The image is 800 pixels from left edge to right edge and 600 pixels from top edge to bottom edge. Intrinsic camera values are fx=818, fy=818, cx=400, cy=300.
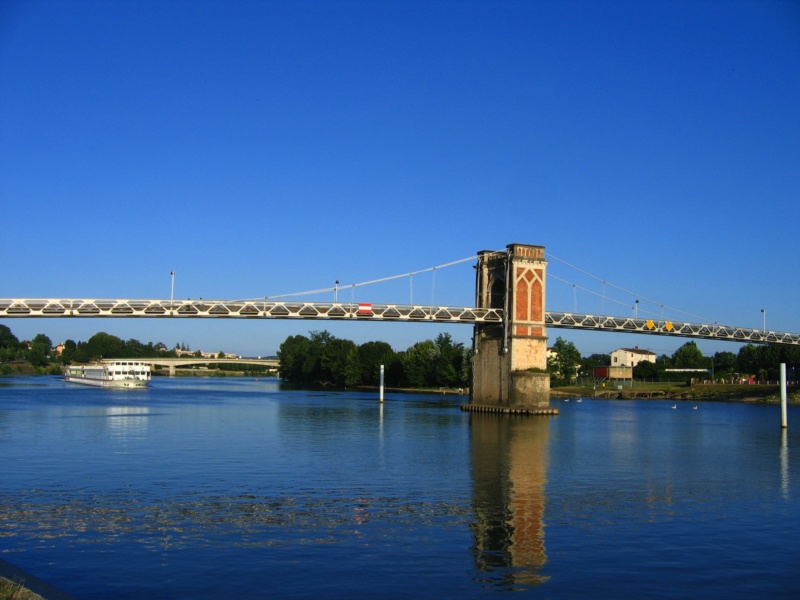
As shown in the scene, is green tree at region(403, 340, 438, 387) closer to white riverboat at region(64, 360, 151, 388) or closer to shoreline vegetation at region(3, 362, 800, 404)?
shoreline vegetation at region(3, 362, 800, 404)

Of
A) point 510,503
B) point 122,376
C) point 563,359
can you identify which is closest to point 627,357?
point 563,359

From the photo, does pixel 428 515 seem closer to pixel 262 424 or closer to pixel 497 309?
pixel 262 424

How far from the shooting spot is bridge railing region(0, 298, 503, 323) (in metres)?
65.1

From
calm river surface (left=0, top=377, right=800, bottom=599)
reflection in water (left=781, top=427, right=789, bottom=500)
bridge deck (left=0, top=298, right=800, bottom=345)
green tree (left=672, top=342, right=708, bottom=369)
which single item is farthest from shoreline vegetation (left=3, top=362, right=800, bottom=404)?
calm river surface (left=0, top=377, right=800, bottom=599)

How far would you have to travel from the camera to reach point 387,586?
1337cm

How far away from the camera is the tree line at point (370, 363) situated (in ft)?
376

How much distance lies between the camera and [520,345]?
61469 millimetres

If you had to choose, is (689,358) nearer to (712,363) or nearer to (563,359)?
(712,363)

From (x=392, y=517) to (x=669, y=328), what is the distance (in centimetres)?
7429

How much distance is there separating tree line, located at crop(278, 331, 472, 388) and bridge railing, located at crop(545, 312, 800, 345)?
78.4 feet

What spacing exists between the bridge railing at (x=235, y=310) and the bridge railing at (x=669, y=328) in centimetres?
885

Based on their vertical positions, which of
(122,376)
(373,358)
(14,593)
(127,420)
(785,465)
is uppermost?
(373,358)

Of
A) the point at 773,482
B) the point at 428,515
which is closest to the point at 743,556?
the point at 428,515

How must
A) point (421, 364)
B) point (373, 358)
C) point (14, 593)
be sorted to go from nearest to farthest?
point (14, 593) < point (421, 364) < point (373, 358)
